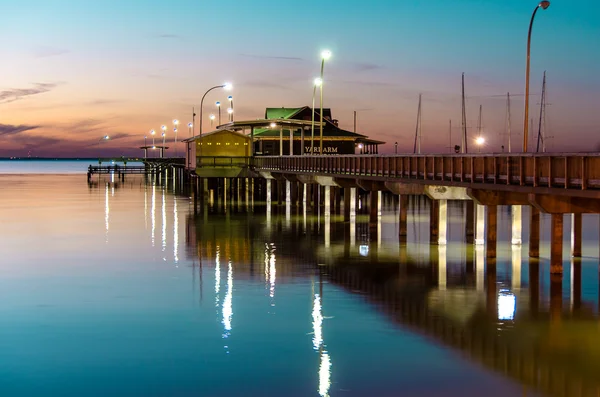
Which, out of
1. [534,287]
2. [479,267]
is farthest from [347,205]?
[534,287]

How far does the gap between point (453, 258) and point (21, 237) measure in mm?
23134

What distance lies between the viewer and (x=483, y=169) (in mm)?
33125

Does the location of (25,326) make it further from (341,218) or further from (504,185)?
(341,218)

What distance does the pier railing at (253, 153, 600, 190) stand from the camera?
26344 millimetres

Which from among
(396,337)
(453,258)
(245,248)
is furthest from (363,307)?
(245,248)

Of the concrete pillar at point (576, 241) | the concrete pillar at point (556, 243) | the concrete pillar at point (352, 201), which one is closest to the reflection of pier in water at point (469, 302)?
the concrete pillar at point (556, 243)

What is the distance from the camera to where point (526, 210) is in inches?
2933

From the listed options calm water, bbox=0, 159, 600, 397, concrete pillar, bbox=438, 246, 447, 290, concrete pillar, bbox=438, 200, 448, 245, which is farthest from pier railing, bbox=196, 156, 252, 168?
concrete pillar, bbox=438, 246, 447, 290

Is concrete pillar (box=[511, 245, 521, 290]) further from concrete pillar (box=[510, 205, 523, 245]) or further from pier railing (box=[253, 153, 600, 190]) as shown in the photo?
pier railing (box=[253, 153, 600, 190])

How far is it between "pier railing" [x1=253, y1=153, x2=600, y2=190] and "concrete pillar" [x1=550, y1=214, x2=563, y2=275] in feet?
4.30

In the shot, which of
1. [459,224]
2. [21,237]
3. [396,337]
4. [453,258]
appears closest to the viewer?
[396,337]

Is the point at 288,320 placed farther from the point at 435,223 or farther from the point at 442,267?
the point at 435,223

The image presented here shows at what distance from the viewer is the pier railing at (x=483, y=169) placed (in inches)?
1037

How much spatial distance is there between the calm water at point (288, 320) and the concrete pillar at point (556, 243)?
3.06 ft
